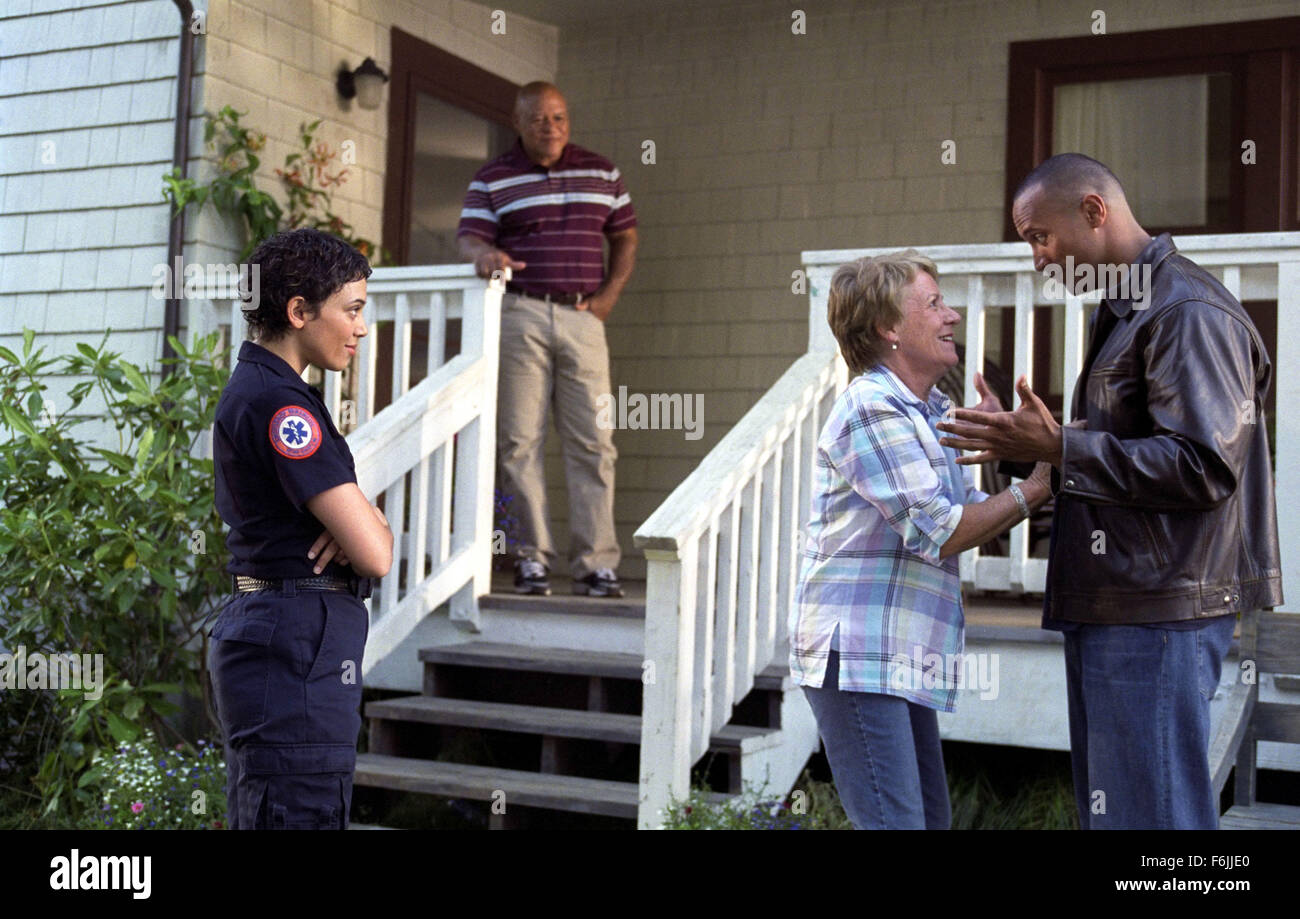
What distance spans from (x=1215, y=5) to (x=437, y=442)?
4146 millimetres

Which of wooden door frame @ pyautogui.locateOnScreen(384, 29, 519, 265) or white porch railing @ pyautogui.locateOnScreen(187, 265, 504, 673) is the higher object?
wooden door frame @ pyautogui.locateOnScreen(384, 29, 519, 265)

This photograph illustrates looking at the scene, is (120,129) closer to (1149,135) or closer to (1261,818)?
(1149,135)

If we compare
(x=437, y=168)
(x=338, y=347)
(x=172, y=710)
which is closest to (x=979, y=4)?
(x=437, y=168)

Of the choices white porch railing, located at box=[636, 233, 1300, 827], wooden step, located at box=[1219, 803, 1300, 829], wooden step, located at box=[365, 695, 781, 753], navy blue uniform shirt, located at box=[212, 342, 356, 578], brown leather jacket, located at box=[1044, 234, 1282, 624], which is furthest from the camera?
wooden step, located at box=[365, 695, 781, 753]

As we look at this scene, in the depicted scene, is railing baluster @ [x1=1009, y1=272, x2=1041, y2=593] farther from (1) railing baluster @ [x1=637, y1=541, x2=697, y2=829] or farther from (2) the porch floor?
(1) railing baluster @ [x1=637, y1=541, x2=697, y2=829]

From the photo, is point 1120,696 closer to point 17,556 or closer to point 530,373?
point 530,373

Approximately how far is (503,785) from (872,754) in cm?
193

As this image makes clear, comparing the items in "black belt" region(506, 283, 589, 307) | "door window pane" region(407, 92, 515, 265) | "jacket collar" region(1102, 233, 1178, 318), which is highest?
"door window pane" region(407, 92, 515, 265)

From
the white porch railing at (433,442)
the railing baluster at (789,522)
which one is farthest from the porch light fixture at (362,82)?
the railing baluster at (789,522)

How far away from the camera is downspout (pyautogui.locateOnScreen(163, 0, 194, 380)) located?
5.58 meters

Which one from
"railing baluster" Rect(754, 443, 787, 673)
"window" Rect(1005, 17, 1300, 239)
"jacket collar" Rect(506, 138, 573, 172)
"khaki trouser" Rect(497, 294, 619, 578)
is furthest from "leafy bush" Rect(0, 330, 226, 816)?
"window" Rect(1005, 17, 1300, 239)

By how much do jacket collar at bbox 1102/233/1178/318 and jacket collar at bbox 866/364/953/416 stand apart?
0.36m

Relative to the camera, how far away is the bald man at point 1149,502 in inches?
86.1

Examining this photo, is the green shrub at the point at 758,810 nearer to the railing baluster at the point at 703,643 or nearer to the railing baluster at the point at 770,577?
the railing baluster at the point at 703,643
